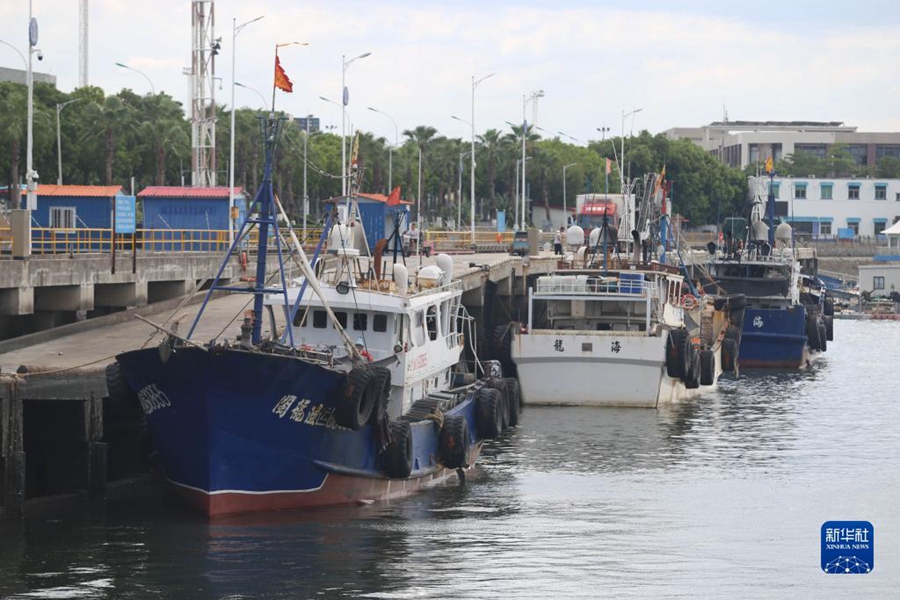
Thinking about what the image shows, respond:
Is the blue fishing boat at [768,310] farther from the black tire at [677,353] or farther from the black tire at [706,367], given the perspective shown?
the black tire at [677,353]

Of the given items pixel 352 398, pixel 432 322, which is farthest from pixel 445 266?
pixel 352 398

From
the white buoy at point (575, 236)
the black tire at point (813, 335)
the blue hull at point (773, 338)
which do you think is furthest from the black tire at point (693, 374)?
the black tire at point (813, 335)

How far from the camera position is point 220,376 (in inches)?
987

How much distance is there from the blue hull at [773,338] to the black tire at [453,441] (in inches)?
1342

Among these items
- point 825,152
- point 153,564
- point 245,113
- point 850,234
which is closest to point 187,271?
point 153,564

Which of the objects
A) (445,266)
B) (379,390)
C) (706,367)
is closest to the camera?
(379,390)

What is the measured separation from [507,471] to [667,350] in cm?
1249

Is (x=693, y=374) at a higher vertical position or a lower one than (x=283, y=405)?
lower

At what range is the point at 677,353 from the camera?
1794 inches

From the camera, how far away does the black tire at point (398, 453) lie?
27969 mm

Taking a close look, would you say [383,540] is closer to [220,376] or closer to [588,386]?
[220,376]

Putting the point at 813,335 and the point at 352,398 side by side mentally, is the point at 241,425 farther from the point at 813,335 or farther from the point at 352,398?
the point at 813,335

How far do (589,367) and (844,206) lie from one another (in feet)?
384

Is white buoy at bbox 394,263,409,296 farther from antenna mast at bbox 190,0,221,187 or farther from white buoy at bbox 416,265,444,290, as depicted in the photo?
antenna mast at bbox 190,0,221,187
